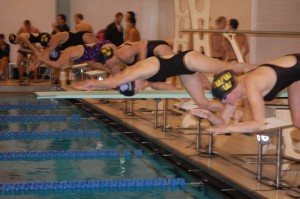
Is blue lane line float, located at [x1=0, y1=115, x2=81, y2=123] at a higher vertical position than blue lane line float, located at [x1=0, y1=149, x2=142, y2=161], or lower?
higher

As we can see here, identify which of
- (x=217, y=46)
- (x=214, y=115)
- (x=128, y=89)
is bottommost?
(x=214, y=115)

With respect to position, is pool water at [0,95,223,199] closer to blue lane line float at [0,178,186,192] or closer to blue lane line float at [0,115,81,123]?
blue lane line float at [0,178,186,192]

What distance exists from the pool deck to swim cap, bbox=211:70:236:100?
3.46 ft

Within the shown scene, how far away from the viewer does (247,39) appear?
39.4 feet

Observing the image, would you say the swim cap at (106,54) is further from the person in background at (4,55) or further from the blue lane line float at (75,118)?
the person in background at (4,55)

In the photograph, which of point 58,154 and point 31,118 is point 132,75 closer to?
point 58,154

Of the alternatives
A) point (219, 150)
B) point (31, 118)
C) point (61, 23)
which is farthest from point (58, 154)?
point (61, 23)

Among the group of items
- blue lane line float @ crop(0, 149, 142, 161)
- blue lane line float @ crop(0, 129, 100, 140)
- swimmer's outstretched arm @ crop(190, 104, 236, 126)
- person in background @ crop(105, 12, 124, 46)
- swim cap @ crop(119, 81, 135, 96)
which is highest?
person in background @ crop(105, 12, 124, 46)

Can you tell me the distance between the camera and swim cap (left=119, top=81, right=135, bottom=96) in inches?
243

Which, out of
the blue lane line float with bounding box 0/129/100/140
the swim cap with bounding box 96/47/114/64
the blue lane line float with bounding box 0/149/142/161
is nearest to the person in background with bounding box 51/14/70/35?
the blue lane line float with bounding box 0/129/100/140

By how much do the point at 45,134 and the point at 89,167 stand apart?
95.0 inches

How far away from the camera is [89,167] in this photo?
303 inches

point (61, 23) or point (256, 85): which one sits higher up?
point (61, 23)

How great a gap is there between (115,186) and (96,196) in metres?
0.40
